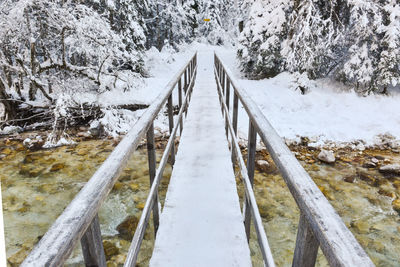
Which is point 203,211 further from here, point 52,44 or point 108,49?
point 52,44

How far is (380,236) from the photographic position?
17.5 ft

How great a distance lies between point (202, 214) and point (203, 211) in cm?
5

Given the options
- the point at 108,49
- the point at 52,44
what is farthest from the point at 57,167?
the point at 52,44

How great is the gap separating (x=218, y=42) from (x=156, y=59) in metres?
22.3

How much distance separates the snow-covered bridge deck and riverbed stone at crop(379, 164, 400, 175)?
538 centimetres

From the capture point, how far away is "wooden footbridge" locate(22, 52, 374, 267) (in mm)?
872

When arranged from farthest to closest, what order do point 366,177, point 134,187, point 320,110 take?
1. point 320,110
2. point 366,177
3. point 134,187

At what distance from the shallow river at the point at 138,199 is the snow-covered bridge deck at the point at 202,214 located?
2194 mm

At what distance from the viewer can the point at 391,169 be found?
24.3ft

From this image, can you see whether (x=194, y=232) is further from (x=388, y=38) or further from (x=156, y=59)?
(x=156, y=59)

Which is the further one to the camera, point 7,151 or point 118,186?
point 7,151

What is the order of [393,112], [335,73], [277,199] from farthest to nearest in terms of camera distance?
[335,73], [393,112], [277,199]

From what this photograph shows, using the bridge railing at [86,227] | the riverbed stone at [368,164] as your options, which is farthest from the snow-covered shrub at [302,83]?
the bridge railing at [86,227]

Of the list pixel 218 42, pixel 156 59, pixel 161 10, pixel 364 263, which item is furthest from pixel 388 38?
pixel 218 42
